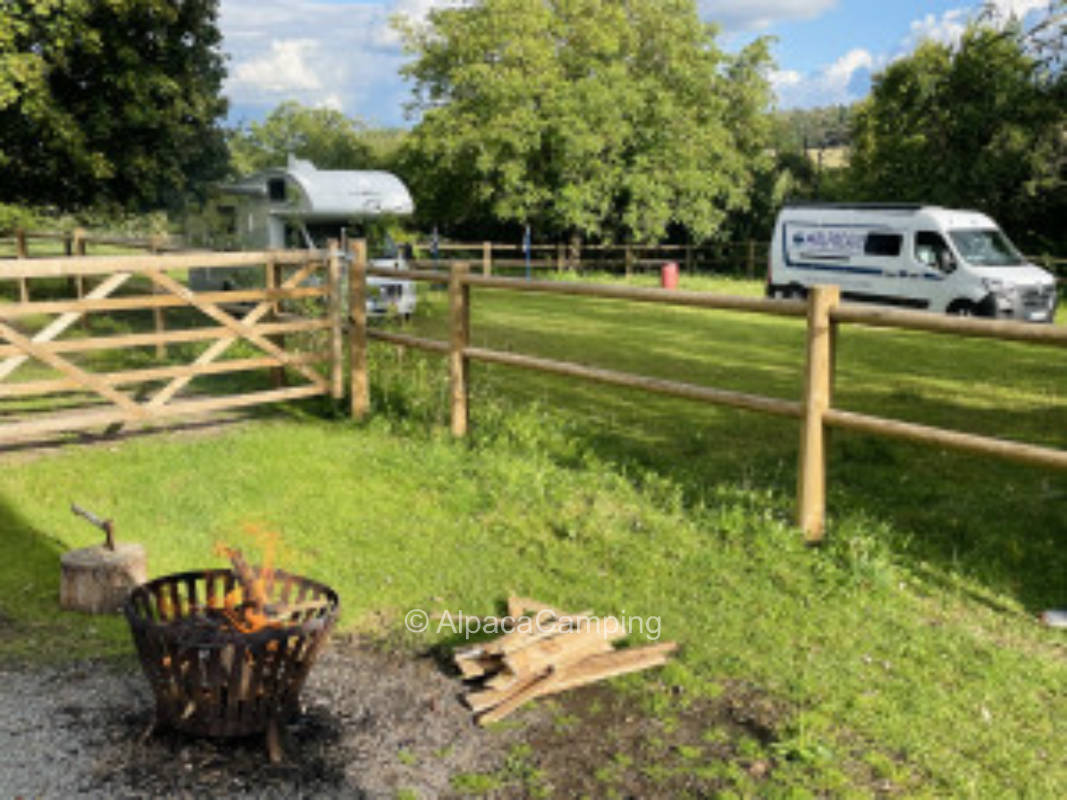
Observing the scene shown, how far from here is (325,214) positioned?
15.4m

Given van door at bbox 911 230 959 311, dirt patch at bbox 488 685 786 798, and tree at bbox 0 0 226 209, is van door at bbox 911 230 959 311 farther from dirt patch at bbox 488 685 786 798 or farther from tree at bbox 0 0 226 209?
dirt patch at bbox 488 685 786 798

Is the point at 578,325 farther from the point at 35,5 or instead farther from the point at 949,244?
the point at 35,5

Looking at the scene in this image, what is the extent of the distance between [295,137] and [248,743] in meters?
84.3

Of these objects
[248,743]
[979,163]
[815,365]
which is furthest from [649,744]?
[979,163]

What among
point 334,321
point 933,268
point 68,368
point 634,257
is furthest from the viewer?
point 634,257

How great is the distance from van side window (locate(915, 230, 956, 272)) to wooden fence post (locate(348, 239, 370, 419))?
1367 cm

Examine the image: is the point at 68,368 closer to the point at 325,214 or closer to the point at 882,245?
the point at 325,214

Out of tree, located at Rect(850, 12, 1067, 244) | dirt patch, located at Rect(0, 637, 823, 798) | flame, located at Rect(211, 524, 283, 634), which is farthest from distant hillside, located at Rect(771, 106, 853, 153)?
flame, located at Rect(211, 524, 283, 634)

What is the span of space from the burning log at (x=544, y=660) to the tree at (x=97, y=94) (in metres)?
14.7

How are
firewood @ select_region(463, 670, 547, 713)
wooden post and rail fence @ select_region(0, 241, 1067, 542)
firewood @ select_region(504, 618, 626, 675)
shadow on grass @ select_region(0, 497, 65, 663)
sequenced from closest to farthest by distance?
firewood @ select_region(463, 670, 547, 713), firewood @ select_region(504, 618, 626, 675), shadow on grass @ select_region(0, 497, 65, 663), wooden post and rail fence @ select_region(0, 241, 1067, 542)

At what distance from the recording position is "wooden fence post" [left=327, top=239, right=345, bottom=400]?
28.0 feet

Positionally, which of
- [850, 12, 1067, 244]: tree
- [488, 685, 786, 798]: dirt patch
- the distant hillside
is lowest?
[488, 685, 786, 798]: dirt patch

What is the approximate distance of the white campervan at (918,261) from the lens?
18.0 meters

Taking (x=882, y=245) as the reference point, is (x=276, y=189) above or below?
above
